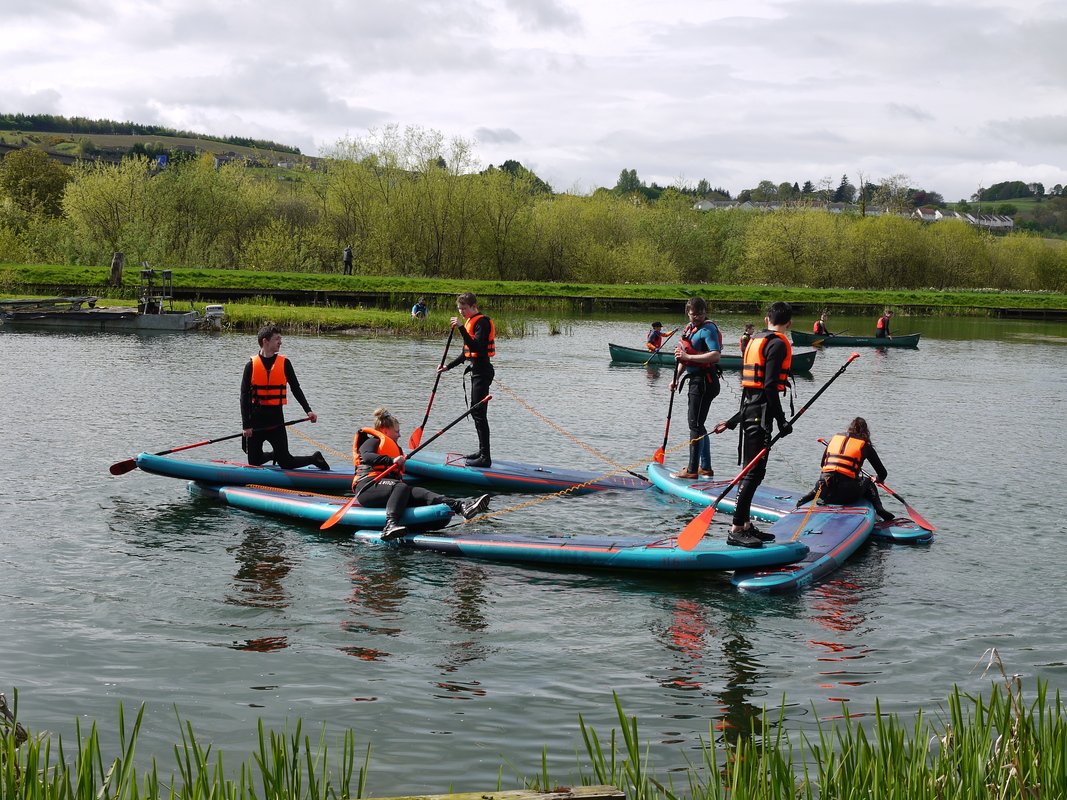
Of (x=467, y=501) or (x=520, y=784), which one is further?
(x=467, y=501)

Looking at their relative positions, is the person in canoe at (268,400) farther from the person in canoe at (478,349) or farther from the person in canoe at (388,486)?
the person in canoe at (478,349)

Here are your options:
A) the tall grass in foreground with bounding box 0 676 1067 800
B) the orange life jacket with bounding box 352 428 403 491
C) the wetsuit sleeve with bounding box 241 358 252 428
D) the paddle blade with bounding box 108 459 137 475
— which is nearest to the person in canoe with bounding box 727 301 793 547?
the orange life jacket with bounding box 352 428 403 491

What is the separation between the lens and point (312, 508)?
424 inches

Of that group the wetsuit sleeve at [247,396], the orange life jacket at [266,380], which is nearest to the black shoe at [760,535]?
the orange life jacket at [266,380]

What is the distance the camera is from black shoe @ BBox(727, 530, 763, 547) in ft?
30.8

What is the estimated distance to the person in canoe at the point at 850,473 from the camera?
36.6 feet

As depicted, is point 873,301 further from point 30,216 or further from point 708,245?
point 30,216

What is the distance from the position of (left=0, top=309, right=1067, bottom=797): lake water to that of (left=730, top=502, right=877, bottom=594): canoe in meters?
0.15

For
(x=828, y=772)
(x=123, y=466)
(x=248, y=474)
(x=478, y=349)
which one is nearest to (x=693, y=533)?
(x=478, y=349)

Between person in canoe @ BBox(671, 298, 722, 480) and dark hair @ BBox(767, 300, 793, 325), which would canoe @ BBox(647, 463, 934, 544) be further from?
dark hair @ BBox(767, 300, 793, 325)

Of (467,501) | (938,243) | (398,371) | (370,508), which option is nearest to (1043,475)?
(467,501)

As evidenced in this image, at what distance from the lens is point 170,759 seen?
5.66 m

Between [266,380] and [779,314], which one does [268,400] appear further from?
[779,314]

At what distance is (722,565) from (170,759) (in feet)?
17.1
